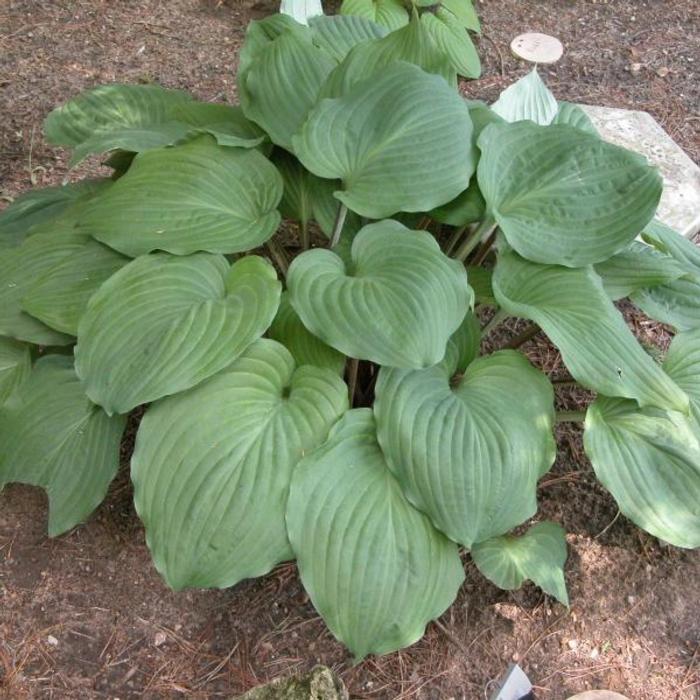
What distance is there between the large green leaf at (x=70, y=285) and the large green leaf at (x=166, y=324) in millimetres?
142

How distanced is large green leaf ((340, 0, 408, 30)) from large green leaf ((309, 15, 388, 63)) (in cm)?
87

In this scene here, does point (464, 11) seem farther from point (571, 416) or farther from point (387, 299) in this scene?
point (387, 299)

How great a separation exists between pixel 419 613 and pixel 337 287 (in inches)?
25.6

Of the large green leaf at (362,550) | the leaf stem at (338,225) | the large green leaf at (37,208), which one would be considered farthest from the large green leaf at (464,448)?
the large green leaf at (37,208)

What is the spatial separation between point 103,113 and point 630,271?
4.81 ft

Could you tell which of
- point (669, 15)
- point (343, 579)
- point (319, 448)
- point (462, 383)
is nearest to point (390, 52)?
point (462, 383)

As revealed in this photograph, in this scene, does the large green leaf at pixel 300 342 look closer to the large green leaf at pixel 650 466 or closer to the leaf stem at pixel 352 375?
the leaf stem at pixel 352 375

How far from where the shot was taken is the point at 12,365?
175 centimetres

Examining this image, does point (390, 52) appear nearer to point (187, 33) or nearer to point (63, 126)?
point (63, 126)

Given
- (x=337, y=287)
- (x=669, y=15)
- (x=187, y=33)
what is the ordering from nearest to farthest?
1. (x=337, y=287)
2. (x=187, y=33)
3. (x=669, y=15)

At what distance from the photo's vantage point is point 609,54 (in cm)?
354

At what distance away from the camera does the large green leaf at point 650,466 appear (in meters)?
1.54

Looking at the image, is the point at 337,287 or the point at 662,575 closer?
the point at 337,287

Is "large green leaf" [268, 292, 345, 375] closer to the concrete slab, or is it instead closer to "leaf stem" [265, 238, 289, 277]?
"leaf stem" [265, 238, 289, 277]
